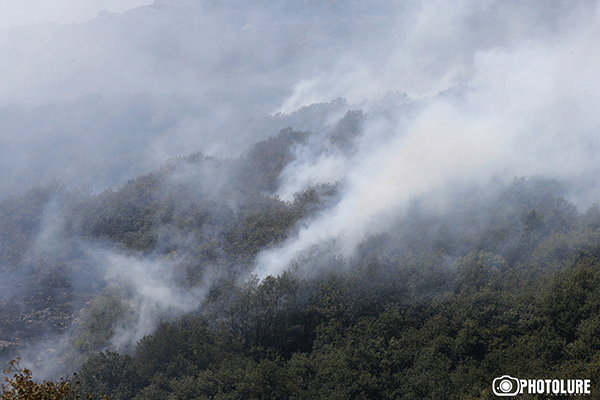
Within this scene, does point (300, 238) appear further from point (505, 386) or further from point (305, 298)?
point (505, 386)

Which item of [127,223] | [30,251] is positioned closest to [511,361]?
[127,223]

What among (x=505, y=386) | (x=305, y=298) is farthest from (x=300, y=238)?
(x=505, y=386)

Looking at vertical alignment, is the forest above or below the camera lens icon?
above

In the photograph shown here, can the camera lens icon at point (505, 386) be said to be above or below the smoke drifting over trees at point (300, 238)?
below

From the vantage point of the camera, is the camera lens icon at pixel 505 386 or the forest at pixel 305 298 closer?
the camera lens icon at pixel 505 386

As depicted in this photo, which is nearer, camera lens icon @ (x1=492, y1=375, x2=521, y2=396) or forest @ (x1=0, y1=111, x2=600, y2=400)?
camera lens icon @ (x1=492, y1=375, x2=521, y2=396)
